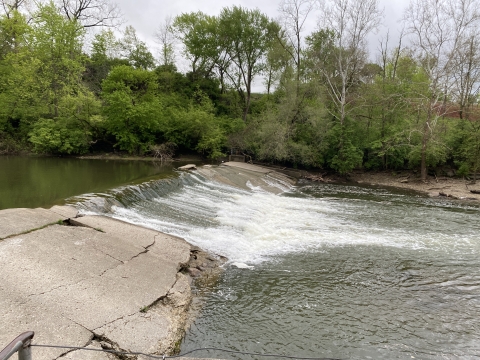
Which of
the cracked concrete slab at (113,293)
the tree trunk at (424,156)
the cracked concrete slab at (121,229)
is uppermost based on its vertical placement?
the tree trunk at (424,156)

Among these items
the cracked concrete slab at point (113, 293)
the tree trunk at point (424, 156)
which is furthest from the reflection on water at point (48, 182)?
the tree trunk at point (424, 156)

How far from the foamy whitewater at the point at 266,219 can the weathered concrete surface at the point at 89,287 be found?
1.76 m

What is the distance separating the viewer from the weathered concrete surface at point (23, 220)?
6074mm

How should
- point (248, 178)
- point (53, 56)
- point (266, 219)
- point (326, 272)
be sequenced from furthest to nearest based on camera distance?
point (53, 56)
point (248, 178)
point (266, 219)
point (326, 272)

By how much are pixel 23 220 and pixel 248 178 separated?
12256 millimetres

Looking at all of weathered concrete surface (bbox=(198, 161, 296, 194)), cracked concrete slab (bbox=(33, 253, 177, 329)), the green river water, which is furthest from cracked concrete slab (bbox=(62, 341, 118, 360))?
weathered concrete surface (bbox=(198, 161, 296, 194))

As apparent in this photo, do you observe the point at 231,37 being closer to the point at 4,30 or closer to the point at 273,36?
the point at 273,36

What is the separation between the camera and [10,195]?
10648 mm

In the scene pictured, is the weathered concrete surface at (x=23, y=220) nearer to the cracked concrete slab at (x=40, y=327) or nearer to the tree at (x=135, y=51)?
the cracked concrete slab at (x=40, y=327)

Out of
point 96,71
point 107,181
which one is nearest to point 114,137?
point 96,71

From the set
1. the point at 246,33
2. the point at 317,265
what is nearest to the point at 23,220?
the point at 317,265

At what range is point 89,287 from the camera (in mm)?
4965

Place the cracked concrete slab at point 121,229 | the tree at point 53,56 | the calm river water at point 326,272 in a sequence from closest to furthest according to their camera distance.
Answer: the calm river water at point 326,272 → the cracked concrete slab at point 121,229 → the tree at point 53,56

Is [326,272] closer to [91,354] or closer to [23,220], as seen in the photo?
[91,354]
